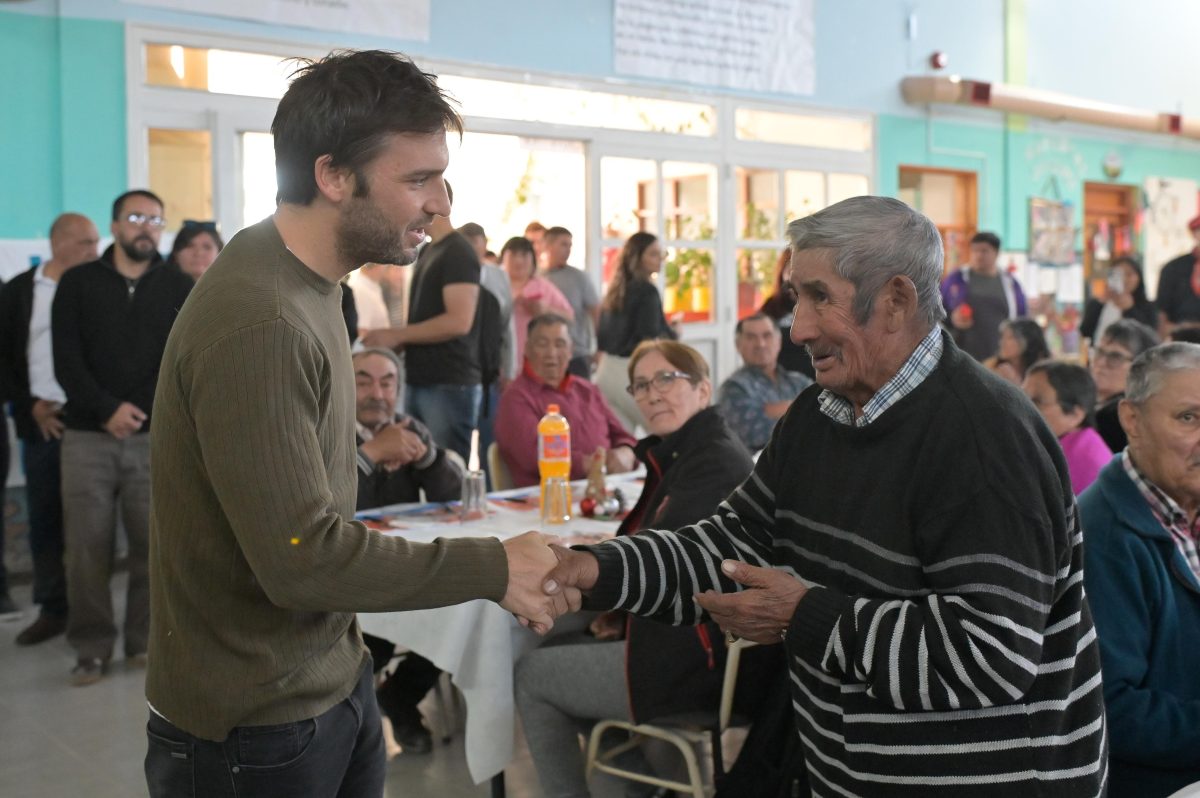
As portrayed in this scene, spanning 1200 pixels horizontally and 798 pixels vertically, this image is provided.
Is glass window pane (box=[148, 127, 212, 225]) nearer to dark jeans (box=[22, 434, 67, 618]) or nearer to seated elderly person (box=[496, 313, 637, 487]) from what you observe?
dark jeans (box=[22, 434, 67, 618])

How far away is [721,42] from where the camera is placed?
8.33m

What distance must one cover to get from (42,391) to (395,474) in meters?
1.98

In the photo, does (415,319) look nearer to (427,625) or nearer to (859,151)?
(427,625)

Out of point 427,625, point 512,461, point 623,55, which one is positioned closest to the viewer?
point 427,625

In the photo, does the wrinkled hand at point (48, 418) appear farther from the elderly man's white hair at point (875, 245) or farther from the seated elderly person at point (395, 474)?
the elderly man's white hair at point (875, 245)

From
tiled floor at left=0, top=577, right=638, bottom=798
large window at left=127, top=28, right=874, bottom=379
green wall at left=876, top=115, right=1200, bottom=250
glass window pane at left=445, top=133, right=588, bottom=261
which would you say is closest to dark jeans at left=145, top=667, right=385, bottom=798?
tiled floor at left=0, top=577, right=638, bottom=798

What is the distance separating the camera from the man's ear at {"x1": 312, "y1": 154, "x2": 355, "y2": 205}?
4.76 ft

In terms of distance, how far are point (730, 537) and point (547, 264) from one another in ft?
18.0

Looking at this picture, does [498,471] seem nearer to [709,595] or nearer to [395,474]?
[395,474]

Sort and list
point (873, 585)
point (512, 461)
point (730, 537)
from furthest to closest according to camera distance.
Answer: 1. point (512, 461)
2. point (730, 537)
3. point (873, 585)

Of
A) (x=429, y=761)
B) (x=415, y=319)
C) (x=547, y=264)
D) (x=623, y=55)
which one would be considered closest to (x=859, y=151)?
(x=623, y=55)

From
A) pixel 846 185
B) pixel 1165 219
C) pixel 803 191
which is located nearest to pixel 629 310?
pixel 803 191

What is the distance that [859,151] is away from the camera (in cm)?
943

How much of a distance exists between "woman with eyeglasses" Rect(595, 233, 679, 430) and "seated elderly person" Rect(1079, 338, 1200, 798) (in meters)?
4.33
